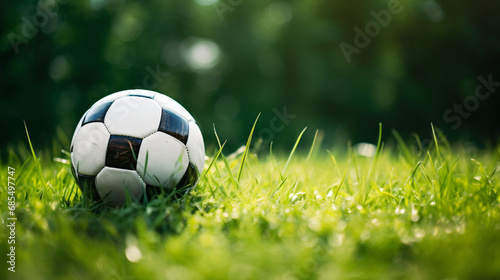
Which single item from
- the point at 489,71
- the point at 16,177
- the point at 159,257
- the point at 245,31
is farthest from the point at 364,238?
the point at 245,31

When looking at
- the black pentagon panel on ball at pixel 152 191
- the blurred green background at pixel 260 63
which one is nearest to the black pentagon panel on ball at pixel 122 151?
the black pentagon panel on ball at pixel 152 191

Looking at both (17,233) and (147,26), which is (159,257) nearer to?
(17,233)

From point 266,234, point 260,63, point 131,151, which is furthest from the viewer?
point 260,63

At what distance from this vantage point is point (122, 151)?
6.60 feet

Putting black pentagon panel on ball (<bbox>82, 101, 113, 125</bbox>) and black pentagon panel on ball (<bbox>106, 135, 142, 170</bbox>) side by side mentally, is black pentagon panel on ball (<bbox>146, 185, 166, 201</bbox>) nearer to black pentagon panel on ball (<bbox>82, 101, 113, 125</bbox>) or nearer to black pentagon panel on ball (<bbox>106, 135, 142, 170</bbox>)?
black pentagon panel on ball (<bbox>106, 135, 142, 170</bbox>)

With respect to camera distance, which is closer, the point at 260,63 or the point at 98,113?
the point at 98,113

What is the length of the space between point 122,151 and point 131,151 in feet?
0.16

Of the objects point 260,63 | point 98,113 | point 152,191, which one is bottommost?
point 260,63

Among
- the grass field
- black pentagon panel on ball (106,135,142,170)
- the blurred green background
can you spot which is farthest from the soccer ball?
the blurred green background

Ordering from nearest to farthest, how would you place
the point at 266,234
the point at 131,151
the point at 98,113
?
the point at 266,234 < the point at 131,151 < the point at 98,113

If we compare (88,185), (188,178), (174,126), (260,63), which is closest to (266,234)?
(188,178)

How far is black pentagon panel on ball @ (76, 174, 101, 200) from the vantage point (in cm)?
206

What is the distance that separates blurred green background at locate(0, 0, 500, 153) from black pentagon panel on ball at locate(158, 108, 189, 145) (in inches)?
320

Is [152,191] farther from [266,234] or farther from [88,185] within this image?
[266,234]
